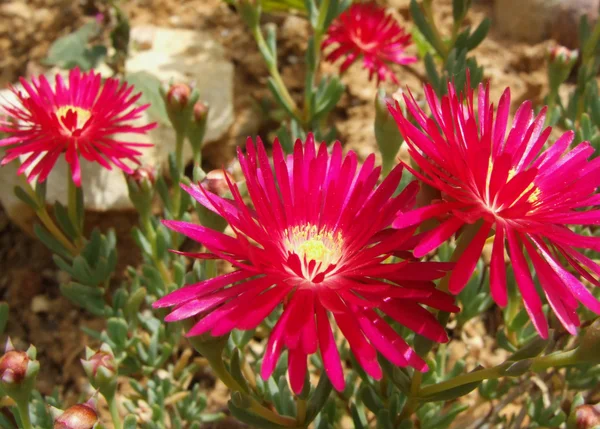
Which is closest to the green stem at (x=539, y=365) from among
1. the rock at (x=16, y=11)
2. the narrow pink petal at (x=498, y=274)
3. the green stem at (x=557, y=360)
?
the green stem at (x=557, y=360)

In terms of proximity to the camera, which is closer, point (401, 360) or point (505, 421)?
point (401, 360)

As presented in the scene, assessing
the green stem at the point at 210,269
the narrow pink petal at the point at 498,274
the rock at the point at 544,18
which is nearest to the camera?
the narrow pink petal at the point at 498,274

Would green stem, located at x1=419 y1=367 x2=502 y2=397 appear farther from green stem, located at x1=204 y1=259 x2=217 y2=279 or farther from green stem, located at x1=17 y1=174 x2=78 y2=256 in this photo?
green stem, located at x1=17 y1=174 x2=78 y2=256

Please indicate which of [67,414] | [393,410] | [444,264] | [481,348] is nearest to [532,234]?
[444,264]

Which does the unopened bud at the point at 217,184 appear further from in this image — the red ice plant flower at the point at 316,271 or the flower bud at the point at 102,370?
the flower bud at the point at 102,370

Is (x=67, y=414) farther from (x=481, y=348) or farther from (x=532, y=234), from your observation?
(x=481, y=348)

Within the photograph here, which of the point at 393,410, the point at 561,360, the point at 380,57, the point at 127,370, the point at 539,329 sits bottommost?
the point at 127,370
